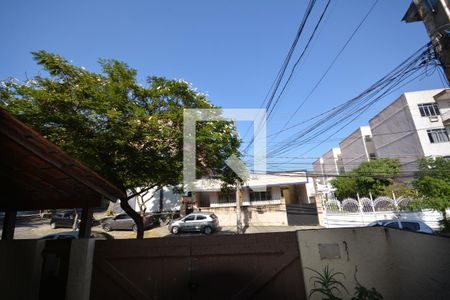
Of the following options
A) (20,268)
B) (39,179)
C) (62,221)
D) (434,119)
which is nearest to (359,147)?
(434,119)

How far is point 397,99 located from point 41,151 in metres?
30.4

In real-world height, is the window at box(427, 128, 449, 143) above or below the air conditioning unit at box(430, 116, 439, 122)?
below

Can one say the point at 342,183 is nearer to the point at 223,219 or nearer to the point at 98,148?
the point at 223,219

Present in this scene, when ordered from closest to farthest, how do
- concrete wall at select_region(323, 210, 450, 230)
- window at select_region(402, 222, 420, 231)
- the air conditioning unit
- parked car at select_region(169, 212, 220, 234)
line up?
window at select_region(402, 222, 420, 231) → concrete wall at select_region(323, 210, 450, 230) → parked car at select_region(169, 212, 220, 234) → the air conditioning unit

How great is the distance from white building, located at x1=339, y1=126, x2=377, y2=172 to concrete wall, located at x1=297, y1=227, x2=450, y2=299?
2981 cm

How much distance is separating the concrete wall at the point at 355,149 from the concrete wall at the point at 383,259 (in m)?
29.8

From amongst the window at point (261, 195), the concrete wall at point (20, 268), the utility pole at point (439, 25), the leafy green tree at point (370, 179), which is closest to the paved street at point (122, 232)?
the window at point (261, 195)

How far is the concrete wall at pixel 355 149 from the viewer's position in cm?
3006

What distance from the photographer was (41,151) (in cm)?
271

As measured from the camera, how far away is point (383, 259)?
3.60 meters

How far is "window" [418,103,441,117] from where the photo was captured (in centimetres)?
2148

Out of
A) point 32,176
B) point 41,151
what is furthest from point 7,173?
point 41,151

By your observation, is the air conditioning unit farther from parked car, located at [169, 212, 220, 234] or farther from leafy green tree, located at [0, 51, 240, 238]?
leafy green tree, located at [0, 51, 240, 238]

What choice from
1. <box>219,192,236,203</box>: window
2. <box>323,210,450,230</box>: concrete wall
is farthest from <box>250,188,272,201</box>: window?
<box>323,210,450,230</box>: concrete wall
